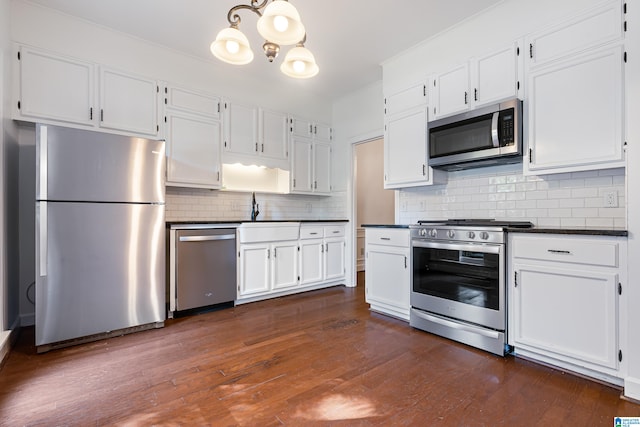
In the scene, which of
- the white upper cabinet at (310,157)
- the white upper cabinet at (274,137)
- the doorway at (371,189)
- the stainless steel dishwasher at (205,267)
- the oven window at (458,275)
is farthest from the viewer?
the doorway at (371,189)

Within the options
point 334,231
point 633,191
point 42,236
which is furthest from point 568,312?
point 42,236

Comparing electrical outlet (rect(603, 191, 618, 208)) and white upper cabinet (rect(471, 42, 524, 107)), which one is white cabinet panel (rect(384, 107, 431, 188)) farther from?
electrical outlet (rect(603, 191, 618, 208))

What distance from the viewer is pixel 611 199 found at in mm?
2146

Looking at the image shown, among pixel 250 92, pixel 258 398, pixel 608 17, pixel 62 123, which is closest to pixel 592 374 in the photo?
pixel 258 398

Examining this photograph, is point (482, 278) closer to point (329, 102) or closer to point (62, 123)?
point (329, 102)

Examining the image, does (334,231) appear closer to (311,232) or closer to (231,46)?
(311,232)

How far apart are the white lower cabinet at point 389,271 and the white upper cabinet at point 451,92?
1208 mm

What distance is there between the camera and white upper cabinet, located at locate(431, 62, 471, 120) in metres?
2.77

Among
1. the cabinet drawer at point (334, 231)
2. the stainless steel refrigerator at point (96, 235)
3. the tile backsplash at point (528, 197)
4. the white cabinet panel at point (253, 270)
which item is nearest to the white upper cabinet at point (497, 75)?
the tile backsplash at point (528, 197)

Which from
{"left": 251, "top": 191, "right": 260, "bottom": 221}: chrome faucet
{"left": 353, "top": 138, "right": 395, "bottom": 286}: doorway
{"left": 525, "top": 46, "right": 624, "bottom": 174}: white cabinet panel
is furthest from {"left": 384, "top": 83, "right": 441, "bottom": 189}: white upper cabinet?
{"left": 353, "top": 138, "right": 395, "bottom": 286}: doorway

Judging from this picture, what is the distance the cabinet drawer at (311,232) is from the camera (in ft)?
13.0

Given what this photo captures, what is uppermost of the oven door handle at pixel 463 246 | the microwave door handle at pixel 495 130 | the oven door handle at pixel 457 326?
the microwave door handle at pixel 495 130

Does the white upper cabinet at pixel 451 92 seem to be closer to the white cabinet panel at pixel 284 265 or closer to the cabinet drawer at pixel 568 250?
the cabinet drawer at pixel 568 250

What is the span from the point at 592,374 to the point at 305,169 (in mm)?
3637
